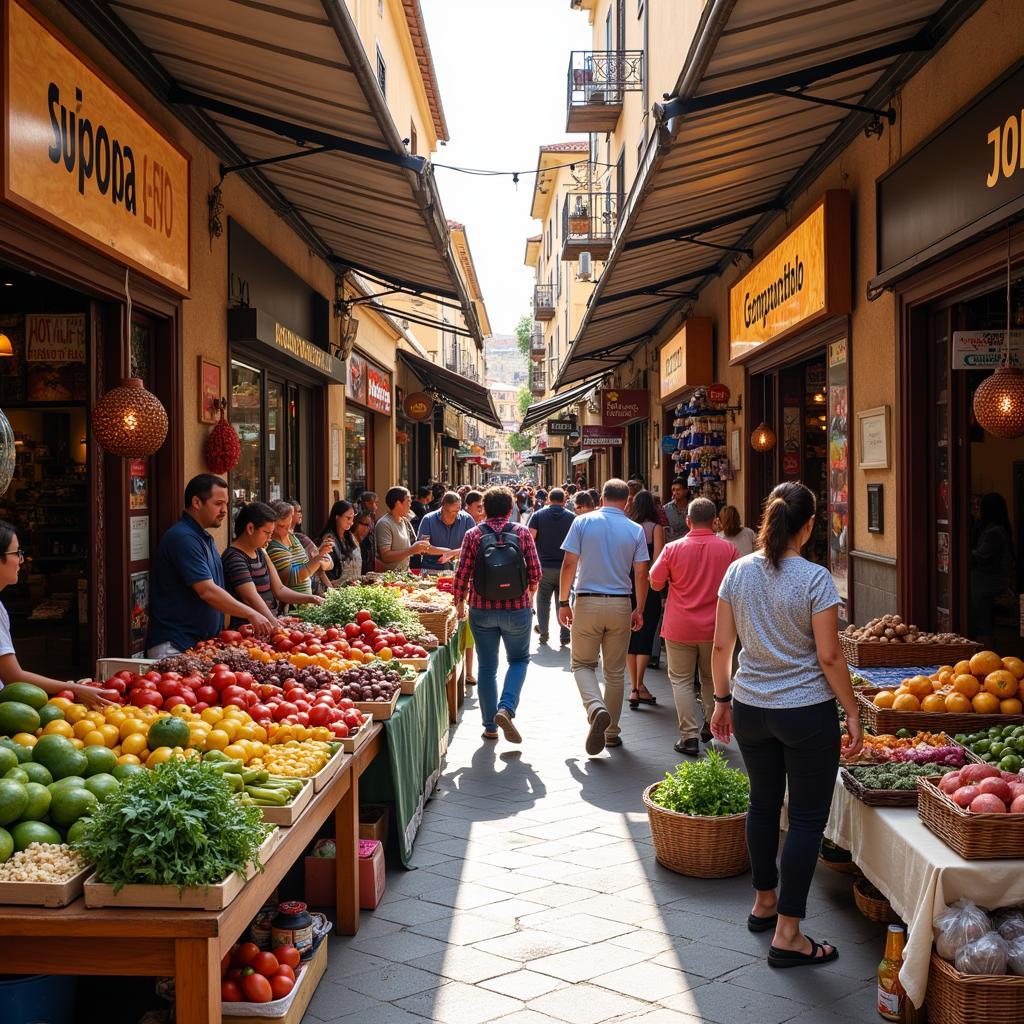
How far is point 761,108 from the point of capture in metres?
6.57

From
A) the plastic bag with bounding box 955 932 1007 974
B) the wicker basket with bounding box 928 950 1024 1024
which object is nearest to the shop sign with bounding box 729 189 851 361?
the plastic bag with bounding box 955 932 1007 974

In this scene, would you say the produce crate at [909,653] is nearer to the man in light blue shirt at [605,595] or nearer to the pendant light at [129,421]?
the man in light blue shirt at [605,595]

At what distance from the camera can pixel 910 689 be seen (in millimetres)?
5480

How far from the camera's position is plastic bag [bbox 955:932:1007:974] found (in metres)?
3.46

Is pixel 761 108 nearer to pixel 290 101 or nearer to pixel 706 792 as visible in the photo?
pixel 290 101

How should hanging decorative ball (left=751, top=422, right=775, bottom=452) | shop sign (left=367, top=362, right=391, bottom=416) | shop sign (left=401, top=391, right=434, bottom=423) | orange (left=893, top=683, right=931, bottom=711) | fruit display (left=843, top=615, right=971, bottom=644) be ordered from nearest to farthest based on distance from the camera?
orange (left=893, top=683, right=931, bottom=711) → fruit display (left=843, top=615, right=971, bottom=644) → hanging decorative ball (left=751, top=422, right=775, bottom=452) → shop sign (left=367, top=362, right=391, bottom=416) → shop sign (left=401, top=391, right=434, bottom=423)

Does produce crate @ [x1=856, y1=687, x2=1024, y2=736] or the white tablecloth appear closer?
the white tablecloth

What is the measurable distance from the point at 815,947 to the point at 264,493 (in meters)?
7.12

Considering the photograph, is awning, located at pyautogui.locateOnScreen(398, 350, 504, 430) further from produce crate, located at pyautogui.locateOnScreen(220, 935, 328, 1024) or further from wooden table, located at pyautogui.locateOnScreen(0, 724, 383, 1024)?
wooden table, located at pyautogui.locateOnScreen(0, 724, 383, 1024)

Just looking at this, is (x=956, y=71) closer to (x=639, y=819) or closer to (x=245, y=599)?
(x=639, y=819)

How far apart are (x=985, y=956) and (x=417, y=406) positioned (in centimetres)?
1819

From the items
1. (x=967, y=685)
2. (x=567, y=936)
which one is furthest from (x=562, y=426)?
(x=567, y=936)

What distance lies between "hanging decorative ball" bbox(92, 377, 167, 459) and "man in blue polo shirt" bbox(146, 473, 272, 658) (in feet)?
1.93

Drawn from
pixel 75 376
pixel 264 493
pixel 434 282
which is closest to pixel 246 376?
pixel 264 493
